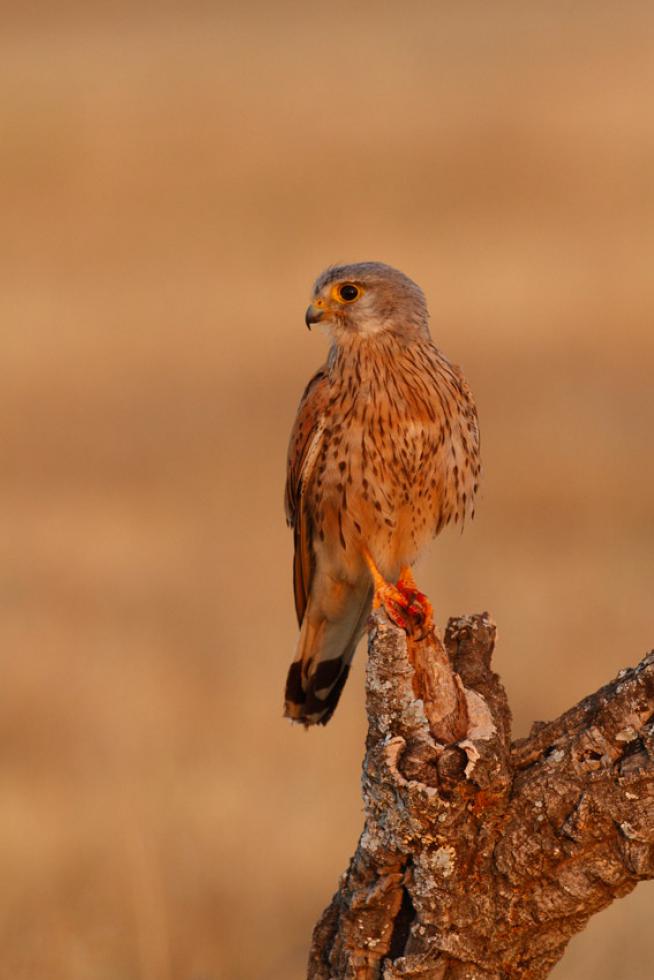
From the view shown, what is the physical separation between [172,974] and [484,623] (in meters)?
1.94

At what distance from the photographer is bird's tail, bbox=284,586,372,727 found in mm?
5152

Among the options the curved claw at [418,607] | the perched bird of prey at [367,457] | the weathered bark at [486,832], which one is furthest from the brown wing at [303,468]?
the weathered bark at [486,832]

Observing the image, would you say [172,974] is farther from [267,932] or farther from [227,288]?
[227,288]

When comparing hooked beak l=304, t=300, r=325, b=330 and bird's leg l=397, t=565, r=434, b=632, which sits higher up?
hooked beak l=304, t=300, r=325, b=330

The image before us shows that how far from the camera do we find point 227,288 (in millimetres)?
17297

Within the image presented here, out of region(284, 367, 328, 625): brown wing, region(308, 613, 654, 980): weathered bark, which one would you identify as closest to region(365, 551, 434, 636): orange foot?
region(284, 367, 328, 625): brown wing

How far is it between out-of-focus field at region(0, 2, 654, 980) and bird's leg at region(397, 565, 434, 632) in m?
0.63

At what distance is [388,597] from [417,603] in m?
0.29

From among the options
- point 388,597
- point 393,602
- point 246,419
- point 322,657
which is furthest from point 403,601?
point 246,419

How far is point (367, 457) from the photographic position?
5.16m

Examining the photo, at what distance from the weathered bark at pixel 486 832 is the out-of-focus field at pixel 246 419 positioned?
1845 millimetres

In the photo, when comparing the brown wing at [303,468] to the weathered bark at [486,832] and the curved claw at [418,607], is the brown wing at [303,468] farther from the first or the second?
the weathered bark at [486,832]

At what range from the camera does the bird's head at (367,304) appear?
530cm

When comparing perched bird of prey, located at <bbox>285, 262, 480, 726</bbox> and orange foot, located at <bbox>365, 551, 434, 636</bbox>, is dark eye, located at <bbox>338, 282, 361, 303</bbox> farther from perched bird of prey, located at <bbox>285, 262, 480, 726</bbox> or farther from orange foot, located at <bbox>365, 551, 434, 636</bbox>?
orange foot, located at <bbox>365, 551, 434, 636</bbox>
